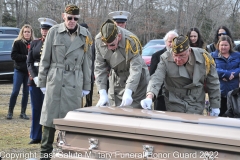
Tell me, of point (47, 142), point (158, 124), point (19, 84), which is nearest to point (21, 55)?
point (19, 84)

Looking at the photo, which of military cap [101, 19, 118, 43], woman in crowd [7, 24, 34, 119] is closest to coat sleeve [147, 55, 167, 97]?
military cap [101, 19, 118, 43]

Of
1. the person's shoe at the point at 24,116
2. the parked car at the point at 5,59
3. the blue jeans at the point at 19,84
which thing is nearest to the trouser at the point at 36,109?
the blue jeans at the point at 19,84

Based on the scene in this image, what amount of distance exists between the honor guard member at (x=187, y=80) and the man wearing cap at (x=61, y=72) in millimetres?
1066

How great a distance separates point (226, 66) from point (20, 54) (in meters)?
3.93

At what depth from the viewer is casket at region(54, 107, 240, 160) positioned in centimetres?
354

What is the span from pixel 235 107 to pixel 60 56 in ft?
7.07

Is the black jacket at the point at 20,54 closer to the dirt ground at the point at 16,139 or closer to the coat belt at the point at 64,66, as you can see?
the dirt ground at the point at 16,139

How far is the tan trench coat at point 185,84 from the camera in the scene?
501 cm

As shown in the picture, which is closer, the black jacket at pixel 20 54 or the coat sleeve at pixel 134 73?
the coat sleeve at pixel 134 73

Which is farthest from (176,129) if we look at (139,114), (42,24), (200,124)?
(42,24)

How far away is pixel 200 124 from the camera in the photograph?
3740mm

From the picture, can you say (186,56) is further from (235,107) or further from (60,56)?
(60,56)

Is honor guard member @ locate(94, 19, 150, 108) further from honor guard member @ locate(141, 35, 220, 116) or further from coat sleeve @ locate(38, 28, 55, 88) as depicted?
coat sleeve @ locate(38, 28, 55, 88)

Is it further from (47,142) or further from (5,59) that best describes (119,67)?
(5,59)
